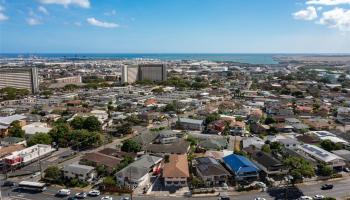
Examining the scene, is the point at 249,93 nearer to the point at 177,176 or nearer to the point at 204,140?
the point at 204,140

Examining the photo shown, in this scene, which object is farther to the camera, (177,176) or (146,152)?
(146,152)

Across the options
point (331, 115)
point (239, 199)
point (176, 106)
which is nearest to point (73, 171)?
point (239, 199)

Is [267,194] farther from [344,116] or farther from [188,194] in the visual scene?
[344,116]

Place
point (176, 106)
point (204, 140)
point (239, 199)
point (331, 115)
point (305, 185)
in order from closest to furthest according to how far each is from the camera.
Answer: point (239, 199) < point (305, 185) < point (204, 140) < point (331, 115) < point (176, 106)

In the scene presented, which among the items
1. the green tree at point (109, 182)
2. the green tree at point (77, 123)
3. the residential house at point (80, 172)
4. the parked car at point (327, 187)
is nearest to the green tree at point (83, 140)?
the green tree at point (77, 123)

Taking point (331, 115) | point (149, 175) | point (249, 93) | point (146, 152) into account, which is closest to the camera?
point (149, 175)

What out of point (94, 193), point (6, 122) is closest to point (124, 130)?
point (6, 122)

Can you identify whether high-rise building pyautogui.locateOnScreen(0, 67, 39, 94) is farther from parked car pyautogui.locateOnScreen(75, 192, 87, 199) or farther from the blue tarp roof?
the blue tarp roof

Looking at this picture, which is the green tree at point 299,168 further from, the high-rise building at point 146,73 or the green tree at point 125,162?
the high-rise building at point 146,73
